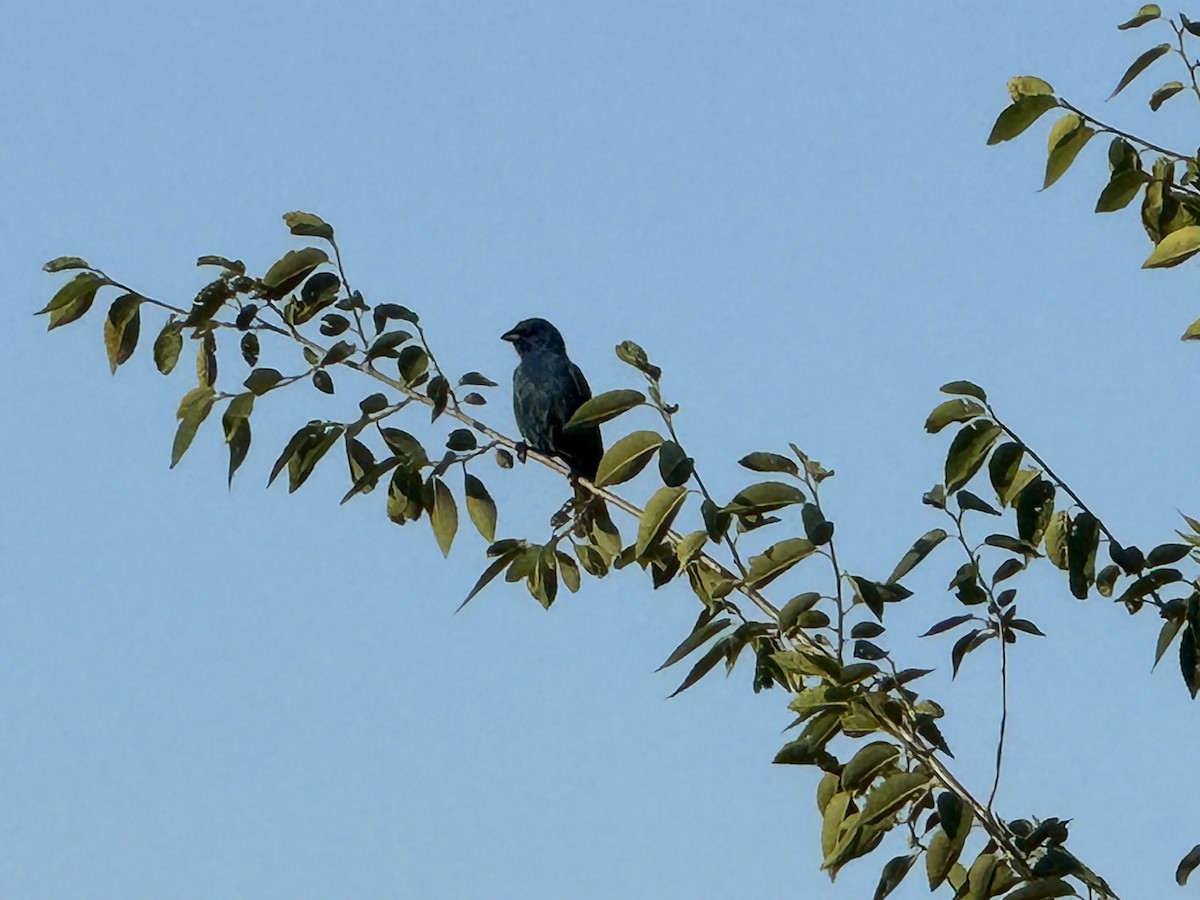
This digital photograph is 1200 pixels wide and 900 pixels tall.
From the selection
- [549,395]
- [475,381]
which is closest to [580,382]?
[549,395]

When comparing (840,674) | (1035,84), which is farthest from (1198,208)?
(840,674)

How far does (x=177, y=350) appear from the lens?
394 centimetres

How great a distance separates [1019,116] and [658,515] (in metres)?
1.03

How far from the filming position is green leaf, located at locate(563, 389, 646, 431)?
3.33 meters

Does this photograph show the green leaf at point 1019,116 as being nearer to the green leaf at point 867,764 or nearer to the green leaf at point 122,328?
the green leaf at point 867,764

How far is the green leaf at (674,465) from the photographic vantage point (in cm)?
320

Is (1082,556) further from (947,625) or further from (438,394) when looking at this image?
(438,394)

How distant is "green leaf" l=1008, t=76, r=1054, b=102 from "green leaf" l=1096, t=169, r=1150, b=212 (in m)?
0.26

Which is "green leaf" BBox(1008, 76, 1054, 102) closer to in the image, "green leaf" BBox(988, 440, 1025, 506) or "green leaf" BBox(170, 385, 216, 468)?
"green leaf" BBox(988, 440, 1025, 506)

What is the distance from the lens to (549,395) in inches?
351

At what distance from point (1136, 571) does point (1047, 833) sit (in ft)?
1.53

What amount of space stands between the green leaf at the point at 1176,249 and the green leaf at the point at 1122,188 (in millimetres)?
269

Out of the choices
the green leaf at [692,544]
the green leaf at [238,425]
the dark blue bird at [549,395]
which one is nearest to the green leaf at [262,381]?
the green leaf at [238,425]

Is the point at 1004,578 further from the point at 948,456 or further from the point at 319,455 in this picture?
the point at 319,455
